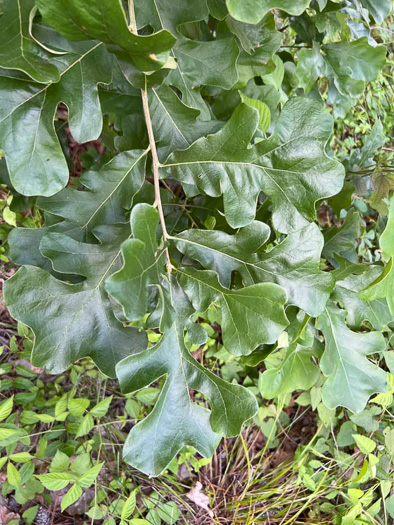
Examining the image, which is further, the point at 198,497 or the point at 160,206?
the point at 198,497

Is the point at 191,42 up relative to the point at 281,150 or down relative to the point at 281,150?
up

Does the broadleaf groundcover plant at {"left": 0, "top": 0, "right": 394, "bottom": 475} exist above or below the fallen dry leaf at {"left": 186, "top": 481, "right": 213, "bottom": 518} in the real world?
above

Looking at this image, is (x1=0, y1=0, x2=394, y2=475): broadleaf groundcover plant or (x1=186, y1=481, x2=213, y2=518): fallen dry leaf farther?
(x1=186, y1=481, x2=213, y2=518): fallen dry leaf

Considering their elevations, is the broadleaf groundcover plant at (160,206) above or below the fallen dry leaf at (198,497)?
above

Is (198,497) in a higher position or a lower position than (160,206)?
lower

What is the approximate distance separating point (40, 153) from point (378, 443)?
177 centimetres

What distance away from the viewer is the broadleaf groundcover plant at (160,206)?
619mm

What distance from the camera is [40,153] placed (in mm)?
670

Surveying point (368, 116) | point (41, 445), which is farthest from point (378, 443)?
point (368, 116)

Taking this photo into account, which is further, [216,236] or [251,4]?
[216,236]

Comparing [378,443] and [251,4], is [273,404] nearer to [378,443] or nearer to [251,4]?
[378,443]

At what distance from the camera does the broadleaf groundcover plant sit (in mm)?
619

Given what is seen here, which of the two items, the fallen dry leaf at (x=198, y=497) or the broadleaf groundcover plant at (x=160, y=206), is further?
the fallen dry leaf at (x=198, y=497)

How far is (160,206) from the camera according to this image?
0.74 metres
